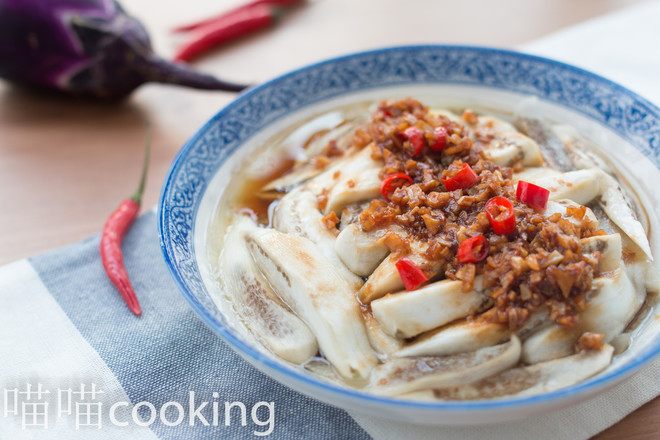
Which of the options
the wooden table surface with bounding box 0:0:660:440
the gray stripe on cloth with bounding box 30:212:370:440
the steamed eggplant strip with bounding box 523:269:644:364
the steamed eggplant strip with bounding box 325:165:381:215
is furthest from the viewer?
the wooden table surface with bounding box 0:0:660:440

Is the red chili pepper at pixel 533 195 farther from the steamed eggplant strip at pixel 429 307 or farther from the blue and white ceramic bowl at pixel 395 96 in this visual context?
the blue and white ceramic bowl at pixel 395 96

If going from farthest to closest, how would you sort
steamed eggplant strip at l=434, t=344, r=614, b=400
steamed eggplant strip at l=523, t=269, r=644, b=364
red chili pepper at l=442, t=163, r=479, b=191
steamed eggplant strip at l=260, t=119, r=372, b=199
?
steamed eggplant strip at l=260, t=119, r=372, b=199
red chili pepper at l=442, t=163, r=479, b=191
steamed eggplant strip at l=523, t=269, r=644, b=364
steamed eggplant strip at l=434, t=344, r=614, b=400

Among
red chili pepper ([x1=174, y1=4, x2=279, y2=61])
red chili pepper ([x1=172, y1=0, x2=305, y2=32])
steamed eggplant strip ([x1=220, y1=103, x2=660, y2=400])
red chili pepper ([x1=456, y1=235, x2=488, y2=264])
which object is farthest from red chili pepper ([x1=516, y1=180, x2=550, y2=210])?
red chili pepper ([x1=172, y1=0, x2=305, y2=32])

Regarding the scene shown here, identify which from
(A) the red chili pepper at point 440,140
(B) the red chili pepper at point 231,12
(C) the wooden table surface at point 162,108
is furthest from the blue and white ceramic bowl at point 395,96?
(B) the red chili pepper at point 231,12

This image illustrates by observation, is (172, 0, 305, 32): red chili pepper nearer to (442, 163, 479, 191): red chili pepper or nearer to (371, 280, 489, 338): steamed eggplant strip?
(442, 163, 479, 191): red chili pepper

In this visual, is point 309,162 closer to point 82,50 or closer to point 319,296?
point 319,296

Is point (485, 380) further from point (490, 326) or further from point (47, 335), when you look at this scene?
point (47, 335)

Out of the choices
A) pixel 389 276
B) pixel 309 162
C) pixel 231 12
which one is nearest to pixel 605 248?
pixel 389 276

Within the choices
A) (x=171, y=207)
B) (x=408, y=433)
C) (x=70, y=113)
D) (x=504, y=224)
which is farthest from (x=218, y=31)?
(x=408, y=433)
